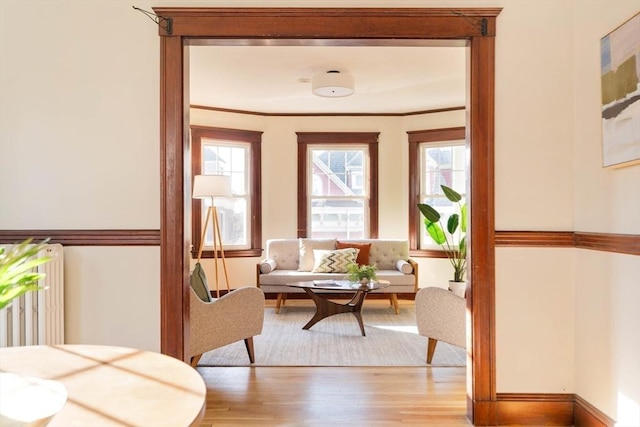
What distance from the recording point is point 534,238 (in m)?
2.43

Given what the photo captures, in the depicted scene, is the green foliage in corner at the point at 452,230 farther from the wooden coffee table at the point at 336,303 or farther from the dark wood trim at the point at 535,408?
the dark wood trim at the point at 535,408

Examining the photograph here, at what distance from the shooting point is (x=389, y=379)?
10.1 ft

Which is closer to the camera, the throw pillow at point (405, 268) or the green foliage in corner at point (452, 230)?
the green foliage in corner at point (452, 230)

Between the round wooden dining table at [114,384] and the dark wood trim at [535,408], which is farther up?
the round wooden dining table at [114,384]

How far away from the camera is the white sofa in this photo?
525 centimetres

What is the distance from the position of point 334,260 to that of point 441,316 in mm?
2338

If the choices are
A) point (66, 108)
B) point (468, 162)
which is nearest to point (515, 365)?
point (468, 162)

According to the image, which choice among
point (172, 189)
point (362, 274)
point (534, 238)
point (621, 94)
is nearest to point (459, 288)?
point (362, 274)

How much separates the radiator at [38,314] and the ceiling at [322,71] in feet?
6.67

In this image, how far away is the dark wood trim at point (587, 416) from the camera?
2163mm

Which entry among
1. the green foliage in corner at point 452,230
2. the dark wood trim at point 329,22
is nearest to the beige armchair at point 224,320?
the dark wood trim at point 329,22

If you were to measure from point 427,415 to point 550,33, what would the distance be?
2.34 m

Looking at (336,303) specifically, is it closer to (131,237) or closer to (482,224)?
(482,224)

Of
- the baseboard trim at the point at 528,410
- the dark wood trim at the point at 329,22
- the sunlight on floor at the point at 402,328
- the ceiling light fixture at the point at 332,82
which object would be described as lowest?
the sunlight on floor at the point at 402,328
